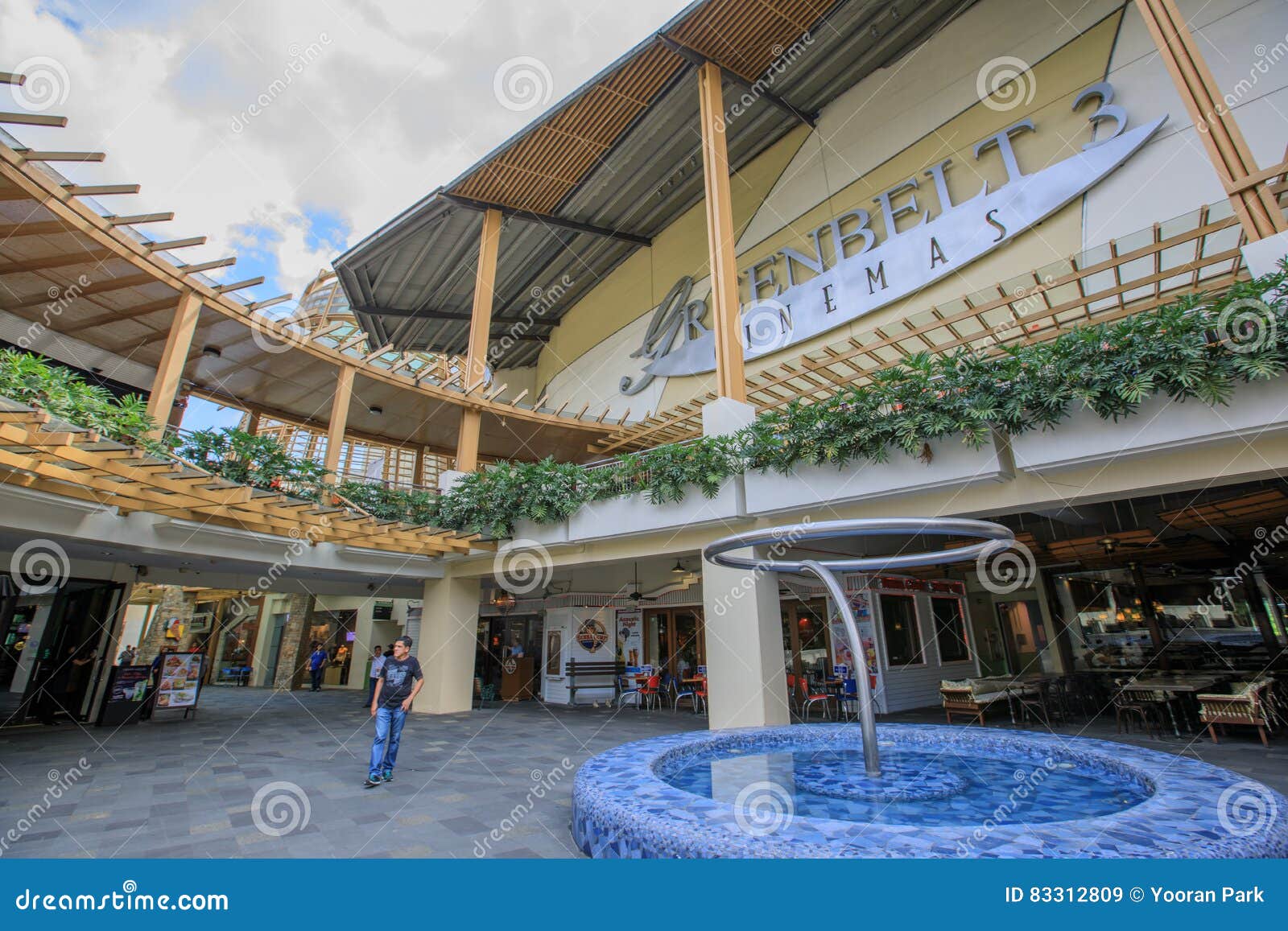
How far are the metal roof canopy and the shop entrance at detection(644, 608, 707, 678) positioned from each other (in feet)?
35.7

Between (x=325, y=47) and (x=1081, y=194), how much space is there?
11933mm

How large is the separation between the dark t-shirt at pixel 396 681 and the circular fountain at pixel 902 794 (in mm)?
2230

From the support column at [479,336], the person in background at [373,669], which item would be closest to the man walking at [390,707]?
the person in background at [373,669]

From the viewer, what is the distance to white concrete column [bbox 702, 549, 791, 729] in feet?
26.0

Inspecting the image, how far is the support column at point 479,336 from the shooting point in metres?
13.6

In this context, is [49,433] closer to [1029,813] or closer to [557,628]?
[1029,813]

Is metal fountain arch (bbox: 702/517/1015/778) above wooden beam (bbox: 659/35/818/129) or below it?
below

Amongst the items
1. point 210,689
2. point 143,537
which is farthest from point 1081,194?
point 210,689

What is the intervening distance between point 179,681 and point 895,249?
16241 mm

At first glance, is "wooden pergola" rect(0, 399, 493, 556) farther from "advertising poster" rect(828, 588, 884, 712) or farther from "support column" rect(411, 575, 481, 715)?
"advertising poster" rect(828, 588, 884, 712)

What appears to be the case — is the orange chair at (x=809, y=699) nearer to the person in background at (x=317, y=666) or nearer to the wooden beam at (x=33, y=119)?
the wooden beam at (x=33, y=119)

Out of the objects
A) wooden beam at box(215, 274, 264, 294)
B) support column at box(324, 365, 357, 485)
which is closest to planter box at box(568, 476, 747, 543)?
support column at box(324, 365, 357, 485)

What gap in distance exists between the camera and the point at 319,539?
979 centimetres

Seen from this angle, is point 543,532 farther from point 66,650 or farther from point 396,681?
point 66,650
